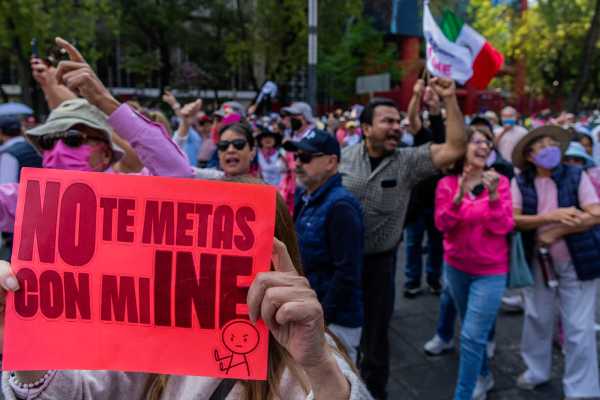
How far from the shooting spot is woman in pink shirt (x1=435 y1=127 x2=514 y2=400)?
3.25 metres

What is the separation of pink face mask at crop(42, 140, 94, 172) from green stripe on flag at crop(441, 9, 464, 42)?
137 inches

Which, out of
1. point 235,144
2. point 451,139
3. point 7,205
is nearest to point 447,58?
point 451,139

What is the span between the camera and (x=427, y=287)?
19.4 ft

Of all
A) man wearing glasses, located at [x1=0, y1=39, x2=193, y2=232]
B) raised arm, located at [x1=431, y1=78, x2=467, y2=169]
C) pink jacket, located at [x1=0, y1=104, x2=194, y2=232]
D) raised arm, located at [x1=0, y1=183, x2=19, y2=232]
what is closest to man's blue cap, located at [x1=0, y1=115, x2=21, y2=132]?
man wearing glasses, located at [x1=0, y1=39, x2=193, y2=232]

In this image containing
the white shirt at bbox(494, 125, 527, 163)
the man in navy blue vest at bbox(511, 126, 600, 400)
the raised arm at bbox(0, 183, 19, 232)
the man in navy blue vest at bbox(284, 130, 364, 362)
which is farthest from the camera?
the white shirt at bbox(494, 125, 527, 163)

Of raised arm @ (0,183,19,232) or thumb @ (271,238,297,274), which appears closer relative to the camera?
thumb @ (271,238,297,274)

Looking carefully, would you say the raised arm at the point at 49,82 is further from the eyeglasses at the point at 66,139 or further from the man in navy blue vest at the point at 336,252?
the man in navy blue vest at the point at 336,252

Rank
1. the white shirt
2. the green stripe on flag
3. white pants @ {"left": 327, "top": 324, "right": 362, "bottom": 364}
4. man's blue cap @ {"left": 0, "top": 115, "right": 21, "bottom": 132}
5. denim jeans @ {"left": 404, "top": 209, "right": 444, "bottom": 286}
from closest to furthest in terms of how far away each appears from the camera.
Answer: white pants @ {"left": 327, "top": 324, "right": 362, "bottom": 364} → the green stripe on flag → denim jeans @ {"left": 404, "top": 209, "right": 444, "bottom": 286} → man's blue cap @ {"left": 0, "top": 115, "right": 21, "bottom": 132} → the white shirt

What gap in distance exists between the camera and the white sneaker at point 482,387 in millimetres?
3591

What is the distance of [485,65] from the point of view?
4672 millimetres

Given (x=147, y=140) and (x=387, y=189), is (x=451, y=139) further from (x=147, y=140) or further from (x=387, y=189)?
(x=147, y=140)

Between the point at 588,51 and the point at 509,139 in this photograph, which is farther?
the point at 588,51

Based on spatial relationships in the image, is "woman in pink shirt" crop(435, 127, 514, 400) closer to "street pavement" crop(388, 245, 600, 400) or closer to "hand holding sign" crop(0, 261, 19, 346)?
"street pavement" crop(388, 245, 600, 400)

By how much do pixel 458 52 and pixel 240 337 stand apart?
376cm
